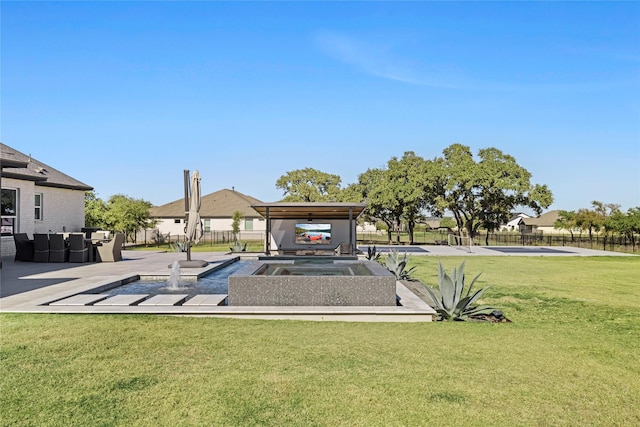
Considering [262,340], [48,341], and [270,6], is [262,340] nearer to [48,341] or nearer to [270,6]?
[48,341]

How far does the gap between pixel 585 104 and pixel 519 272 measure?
35.5 feet

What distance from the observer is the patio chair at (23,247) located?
15.8 m

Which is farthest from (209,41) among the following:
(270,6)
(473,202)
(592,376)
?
(473,202)

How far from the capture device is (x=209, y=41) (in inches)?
627

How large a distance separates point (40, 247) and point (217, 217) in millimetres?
31701

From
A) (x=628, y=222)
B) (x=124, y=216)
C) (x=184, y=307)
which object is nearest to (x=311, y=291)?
(x=184, y=307)

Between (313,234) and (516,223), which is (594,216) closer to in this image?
(516,223)

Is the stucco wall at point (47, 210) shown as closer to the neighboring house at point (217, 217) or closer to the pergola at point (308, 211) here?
the pergola at point (308, 211)

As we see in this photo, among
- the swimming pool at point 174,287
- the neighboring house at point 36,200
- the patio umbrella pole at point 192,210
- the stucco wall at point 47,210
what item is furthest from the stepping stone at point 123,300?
the stucco wall at point 47,210

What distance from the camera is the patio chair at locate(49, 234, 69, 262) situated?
15719 mm

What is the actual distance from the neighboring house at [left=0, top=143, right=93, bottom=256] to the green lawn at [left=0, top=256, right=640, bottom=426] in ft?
43.0

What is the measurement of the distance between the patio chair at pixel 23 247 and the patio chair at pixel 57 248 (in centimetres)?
78

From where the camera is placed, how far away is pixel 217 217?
4738 cm

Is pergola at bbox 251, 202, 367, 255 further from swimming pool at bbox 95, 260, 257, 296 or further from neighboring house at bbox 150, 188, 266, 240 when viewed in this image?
neighboring house at bbox 150, 188, 266, 240
